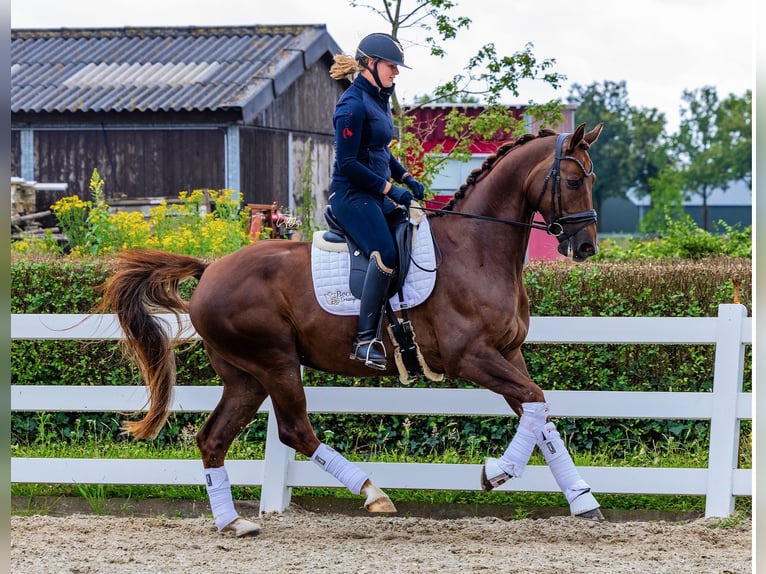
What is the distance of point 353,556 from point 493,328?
1.42 m

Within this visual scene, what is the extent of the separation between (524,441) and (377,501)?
0.86 m

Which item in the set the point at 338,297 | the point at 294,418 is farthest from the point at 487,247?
the point at 294,418

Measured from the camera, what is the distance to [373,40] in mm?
5426

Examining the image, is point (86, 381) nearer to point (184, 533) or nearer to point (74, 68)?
point (184, 533)

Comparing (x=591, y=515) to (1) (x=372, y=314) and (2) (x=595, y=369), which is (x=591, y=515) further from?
(2) (x=595, y=369)

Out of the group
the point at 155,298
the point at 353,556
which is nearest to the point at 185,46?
the point at 155,298

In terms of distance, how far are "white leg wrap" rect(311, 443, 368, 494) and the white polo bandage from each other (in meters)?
1.01

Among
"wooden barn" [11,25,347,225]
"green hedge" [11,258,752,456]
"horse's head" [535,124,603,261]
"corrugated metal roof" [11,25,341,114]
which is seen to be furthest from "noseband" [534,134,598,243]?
"corrugated metal roof" [11,25,341,114]

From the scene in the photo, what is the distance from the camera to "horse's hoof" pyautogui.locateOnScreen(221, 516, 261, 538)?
554cm

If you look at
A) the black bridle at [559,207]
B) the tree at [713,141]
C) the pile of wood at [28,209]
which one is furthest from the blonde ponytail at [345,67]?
the tree at [713,141]

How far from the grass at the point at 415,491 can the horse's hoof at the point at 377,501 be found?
1.02 metres

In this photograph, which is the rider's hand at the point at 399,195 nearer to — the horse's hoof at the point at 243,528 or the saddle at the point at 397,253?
the saddle at the point at 397,253

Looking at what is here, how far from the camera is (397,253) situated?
17.7 ft

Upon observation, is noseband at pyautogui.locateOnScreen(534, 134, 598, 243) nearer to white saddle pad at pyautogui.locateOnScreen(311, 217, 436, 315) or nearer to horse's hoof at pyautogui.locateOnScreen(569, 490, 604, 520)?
white saddle pad at pyautogui.locateOnScreen(311, 217, 436, 315)
